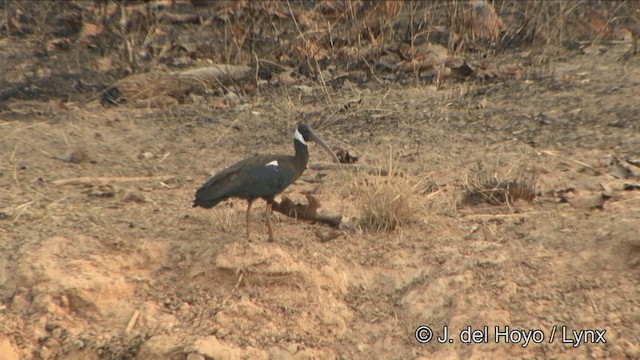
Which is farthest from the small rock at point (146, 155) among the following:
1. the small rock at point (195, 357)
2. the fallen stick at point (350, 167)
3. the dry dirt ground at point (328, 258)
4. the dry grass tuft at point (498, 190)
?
the small rock at point (195, 357)

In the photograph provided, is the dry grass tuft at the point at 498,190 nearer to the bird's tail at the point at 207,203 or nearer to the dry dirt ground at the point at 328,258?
the dry dirt ground at the point at 328,258

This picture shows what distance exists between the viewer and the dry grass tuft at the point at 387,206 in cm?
605

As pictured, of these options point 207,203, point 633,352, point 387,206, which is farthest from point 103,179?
point 633,352

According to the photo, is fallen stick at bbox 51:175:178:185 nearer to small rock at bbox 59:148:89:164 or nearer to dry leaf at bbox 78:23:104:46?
small rock at bbox 59:148:89:164

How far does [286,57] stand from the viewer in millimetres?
9633

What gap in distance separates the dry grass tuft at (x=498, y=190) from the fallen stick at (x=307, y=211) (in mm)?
826

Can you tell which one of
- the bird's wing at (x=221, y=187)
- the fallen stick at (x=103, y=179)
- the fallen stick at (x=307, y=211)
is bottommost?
the fallen stick at (x=103, y=179)

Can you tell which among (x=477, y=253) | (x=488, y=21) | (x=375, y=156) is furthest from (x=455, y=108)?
(x=477, y=253)

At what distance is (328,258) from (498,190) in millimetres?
1185

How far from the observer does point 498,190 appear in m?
6.32

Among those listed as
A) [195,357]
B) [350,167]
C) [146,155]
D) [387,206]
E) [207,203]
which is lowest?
[146,155]

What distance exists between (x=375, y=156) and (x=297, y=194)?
93cm

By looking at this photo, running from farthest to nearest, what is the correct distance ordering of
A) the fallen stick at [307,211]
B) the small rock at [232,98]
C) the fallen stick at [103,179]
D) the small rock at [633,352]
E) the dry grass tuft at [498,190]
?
the small rock at [232,98]
the fallen stick at [103,179]
the dry grass tuft at [498,190]
the fallen stick at [307,211]
the small rock at [633,352]

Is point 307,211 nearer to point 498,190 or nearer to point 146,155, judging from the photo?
point 498,190
